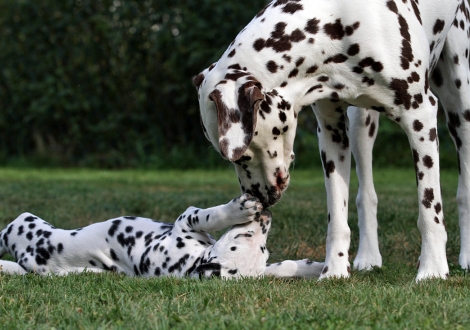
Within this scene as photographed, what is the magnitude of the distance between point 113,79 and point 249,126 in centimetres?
1050

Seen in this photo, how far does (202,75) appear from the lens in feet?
14.7

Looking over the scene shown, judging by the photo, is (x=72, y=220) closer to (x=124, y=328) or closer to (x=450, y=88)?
(x=450, y=88)

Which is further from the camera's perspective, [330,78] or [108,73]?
[108,73]

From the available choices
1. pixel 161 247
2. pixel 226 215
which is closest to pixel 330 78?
pixel 226 215

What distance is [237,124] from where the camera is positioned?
3.96 m

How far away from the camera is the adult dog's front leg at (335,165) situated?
4.86 metres

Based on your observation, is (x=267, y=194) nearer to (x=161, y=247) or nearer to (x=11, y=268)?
(x=161, y=247)

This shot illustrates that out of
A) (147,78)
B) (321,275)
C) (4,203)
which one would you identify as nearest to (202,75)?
(321,275)

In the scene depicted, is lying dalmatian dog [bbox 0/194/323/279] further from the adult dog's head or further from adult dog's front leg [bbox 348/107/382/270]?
adult dog's front leg [bbox 348/107/382/270]

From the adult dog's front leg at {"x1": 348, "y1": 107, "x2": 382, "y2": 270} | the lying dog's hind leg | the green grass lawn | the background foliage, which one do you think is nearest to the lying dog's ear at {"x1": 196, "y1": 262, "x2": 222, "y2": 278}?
the green grass lawn

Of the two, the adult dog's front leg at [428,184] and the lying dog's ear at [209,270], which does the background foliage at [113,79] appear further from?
the lying dog's ear at [209,270]

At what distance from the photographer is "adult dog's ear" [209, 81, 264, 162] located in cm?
395

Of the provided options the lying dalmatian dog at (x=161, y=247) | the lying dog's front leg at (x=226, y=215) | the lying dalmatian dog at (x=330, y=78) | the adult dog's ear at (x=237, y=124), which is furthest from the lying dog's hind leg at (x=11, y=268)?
the adult dog's ear at (x=237, y=124)

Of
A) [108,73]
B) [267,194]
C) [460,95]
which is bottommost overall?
[267,194]
